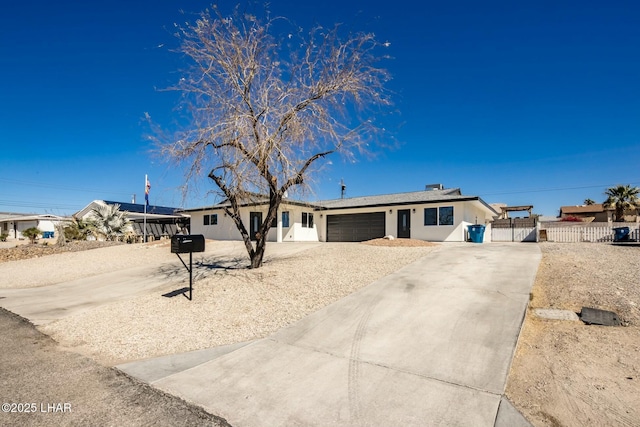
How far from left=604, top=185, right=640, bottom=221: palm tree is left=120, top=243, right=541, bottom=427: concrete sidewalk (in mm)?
42950

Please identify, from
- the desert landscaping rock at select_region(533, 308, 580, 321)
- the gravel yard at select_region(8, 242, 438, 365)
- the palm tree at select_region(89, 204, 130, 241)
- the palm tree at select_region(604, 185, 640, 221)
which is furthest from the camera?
the palm tree at select_region(604, 185, 640, 221)

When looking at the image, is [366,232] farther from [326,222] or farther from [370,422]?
[370,422]

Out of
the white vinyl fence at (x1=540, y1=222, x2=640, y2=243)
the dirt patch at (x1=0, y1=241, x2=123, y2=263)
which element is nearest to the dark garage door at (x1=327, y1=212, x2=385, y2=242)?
the white vinyl fence at (x1=540, y1=222, x2=640, y2=243)

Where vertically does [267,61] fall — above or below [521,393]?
above

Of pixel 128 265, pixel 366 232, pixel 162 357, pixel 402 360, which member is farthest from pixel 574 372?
pixel 366 232

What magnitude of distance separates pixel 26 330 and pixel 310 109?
25.3ft

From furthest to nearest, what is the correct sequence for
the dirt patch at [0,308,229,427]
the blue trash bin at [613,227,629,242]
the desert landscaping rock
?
the blue trash bin at [613,227,629,242], the desert landscaping rock, the dirt patch at [0,308,229,427]

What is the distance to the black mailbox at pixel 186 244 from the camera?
21.0 feet

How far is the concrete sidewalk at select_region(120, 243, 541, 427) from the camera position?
2.93 metres

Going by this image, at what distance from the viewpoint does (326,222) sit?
22.6 meters

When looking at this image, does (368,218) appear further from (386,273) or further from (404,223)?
(386,273)

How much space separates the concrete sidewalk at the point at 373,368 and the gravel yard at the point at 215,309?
55 centimetres

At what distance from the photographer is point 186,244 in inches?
254

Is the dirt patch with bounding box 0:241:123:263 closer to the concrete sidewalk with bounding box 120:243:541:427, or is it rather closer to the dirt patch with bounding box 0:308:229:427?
the dirt patch with bounding box 0:308:229:427
